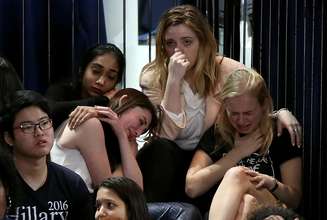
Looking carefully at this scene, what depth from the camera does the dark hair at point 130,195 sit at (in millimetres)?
2223

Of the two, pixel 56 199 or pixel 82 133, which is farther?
pixel 82 133

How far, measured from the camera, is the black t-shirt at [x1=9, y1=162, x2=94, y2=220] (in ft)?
7.29

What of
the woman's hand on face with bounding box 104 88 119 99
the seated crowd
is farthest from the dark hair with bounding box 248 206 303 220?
the woman's hand on face with bounding box 104 88 119 99

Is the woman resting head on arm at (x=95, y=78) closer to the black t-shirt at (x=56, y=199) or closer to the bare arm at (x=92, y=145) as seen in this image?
the bare arm at (x=92, y=145)

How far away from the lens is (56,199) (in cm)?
226

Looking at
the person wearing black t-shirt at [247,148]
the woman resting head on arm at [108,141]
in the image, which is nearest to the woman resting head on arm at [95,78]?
the woman resting head on arm at [108,141]

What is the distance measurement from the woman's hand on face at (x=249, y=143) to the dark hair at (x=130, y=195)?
47cm

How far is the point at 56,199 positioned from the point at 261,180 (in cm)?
62

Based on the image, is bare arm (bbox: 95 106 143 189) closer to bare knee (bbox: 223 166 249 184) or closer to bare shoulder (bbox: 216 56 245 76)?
bare knee (bbox: 223 166 249 184)

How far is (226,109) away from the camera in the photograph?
104 inches

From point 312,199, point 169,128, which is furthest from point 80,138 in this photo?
point 312,199

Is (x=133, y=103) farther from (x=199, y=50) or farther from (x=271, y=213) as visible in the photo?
(x=271, y=213)

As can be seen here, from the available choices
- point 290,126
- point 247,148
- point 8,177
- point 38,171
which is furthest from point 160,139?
point 8,177

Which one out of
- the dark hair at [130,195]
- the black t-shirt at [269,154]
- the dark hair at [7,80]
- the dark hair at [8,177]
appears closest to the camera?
the dark hair at [8,177]
